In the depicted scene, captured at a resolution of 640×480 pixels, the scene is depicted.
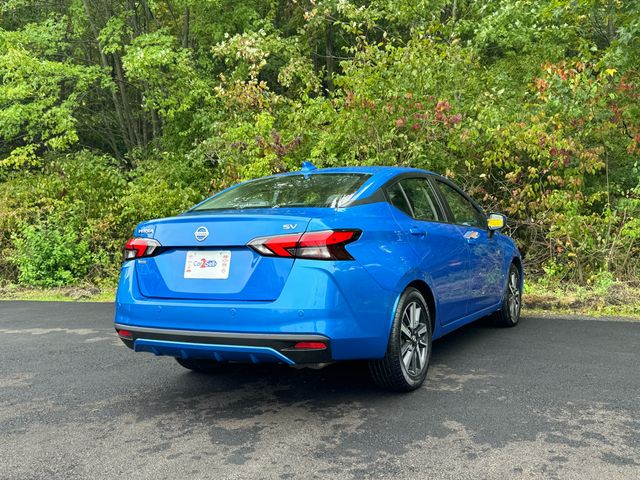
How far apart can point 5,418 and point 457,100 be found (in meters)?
8.91

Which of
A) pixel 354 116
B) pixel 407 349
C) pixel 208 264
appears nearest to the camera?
pixel 208 264

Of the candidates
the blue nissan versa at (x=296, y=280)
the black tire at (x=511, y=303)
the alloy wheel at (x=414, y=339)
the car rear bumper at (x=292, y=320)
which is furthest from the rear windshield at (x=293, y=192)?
the black tire at (x=511, y=303)

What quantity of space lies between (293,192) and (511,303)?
10.7 ft

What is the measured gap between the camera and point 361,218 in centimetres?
409

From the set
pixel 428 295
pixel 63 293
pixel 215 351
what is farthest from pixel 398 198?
pixel 63 293

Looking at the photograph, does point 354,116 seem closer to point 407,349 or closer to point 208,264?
point 407,349

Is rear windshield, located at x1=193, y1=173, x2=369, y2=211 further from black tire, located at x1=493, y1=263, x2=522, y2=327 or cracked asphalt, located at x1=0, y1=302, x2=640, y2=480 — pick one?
black tire, located at x1=493, y1=263, x2=522, y2=327

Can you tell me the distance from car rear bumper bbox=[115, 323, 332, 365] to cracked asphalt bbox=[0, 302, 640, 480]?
0.42 m

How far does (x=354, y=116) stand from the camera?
10.7 metres

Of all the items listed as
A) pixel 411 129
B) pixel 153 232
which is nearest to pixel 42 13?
pixel 411 129

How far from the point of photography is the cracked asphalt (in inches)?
126

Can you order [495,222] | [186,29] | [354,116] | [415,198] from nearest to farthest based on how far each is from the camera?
[415,198] → [495,222] → [354,116] → [186,29]

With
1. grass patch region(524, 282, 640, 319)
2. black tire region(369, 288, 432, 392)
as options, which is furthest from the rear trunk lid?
grass patch region(524, 282, 640, 319)

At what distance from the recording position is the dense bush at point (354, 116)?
389 inches
